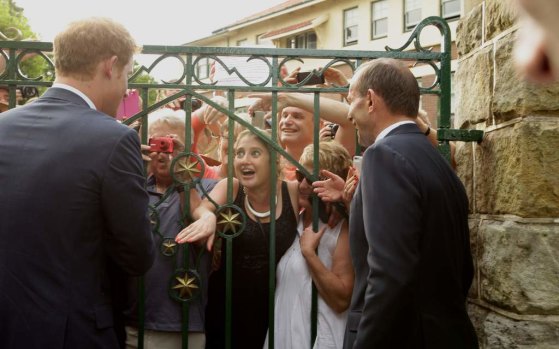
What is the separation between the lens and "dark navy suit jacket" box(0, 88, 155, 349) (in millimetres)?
2145

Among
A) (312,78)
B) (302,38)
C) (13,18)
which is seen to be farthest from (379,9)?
(312,78)

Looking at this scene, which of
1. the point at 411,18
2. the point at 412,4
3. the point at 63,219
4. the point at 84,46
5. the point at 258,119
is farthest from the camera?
the point at 411,18

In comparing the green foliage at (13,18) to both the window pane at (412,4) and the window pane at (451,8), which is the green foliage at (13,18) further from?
the window pane at (451,8)

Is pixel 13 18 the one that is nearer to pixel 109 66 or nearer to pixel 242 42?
pixel 242 42

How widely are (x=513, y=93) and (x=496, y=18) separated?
1.22ft

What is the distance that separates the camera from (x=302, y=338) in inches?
123

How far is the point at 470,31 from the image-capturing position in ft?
10.1

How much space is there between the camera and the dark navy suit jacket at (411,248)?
7.40 feet

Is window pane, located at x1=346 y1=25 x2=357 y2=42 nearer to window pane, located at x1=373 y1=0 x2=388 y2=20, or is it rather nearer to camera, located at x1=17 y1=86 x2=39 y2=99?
window pane, located at x1=373 y1=0 x2=388 y2=20

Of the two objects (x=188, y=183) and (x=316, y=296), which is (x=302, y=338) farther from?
(x=188, y=183)

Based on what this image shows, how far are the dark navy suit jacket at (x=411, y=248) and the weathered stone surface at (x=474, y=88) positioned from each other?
0.48 m

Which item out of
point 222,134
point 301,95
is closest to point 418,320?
point 301,95

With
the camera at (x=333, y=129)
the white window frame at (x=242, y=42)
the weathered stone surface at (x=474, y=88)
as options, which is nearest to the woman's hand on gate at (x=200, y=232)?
the weathered stone surface at (x=474, y=88)

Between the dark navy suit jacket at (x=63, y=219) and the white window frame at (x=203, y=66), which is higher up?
the white window frame at (x=203, y=66)
